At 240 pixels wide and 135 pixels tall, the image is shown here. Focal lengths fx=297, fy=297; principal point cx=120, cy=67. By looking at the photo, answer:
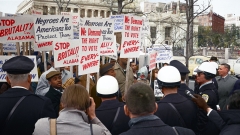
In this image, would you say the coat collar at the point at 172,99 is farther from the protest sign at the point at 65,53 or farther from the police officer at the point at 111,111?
the protest sign at the point at 65,53

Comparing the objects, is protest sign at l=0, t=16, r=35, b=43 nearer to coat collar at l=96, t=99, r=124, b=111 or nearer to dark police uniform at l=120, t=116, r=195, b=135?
coat collar at l=96, t=99, r=124, b=111

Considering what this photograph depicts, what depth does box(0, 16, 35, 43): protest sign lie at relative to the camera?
5.58 m

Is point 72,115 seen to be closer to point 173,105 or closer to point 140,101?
point 140,101

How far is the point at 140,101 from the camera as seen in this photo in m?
2.25

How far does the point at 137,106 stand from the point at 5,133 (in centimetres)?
140

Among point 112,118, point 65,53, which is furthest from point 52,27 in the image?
point 112,118

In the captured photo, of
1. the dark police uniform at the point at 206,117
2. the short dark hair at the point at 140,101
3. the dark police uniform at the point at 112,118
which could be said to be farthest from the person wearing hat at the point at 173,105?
the short dark hair at the point at 140,101

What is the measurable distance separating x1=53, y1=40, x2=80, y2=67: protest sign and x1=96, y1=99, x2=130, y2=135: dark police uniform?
7.27 ft

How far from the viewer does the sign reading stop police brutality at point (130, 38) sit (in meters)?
5.73

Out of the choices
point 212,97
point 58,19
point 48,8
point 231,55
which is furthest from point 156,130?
point 48,8

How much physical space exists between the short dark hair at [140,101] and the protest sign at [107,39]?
12.4 feet

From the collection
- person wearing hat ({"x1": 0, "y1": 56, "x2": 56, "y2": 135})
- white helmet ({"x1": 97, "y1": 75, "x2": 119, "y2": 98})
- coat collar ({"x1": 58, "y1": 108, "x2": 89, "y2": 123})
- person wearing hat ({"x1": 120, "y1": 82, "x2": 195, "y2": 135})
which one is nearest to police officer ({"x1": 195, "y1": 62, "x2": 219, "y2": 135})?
white helmet ({"x1": 97, "y1": 75, "x2": 119, "y2": 98})

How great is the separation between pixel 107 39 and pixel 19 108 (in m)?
3.64

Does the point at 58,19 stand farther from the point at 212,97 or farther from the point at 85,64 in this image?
the point at 212,97
